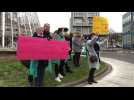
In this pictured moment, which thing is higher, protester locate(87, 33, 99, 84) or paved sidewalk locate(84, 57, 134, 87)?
protester locate(87, 33, 99, 84)

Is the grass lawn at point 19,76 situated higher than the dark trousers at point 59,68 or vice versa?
the dark trousers at point 59,68

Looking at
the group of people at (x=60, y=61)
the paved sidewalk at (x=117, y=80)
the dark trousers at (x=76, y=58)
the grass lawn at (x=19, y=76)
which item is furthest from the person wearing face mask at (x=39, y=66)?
the dark trousers at (x=76, y=58)

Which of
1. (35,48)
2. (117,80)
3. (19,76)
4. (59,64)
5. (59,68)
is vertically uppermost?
(35,48)

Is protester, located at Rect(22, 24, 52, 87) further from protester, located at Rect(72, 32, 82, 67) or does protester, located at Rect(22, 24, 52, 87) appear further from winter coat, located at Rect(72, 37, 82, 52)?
winter coat, located at Rect(72, 37, 82, 52)

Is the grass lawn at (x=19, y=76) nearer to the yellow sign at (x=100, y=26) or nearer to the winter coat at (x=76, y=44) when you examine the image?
the winter coat at (x=76, y=44)

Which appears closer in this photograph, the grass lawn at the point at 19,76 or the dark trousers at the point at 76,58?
the grass lawn at the point at 19,76

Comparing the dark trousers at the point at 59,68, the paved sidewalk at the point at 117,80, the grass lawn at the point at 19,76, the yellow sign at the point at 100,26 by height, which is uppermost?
the yellow sign at the point at 100,26

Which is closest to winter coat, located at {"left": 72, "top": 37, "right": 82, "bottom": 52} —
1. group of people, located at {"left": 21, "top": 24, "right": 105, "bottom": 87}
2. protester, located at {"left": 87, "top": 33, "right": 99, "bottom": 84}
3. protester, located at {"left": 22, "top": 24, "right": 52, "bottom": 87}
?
group of people, located at {"left": 21, "top": 24, "right": 105, "bottom": 87}

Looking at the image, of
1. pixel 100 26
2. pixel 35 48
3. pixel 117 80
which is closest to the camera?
pixel 35 48

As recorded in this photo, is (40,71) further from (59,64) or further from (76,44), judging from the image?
(76,44)

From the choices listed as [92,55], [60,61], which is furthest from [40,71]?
[92,55]

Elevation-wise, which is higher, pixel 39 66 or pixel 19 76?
pixel 39 66

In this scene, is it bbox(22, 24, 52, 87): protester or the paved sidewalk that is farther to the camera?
the paved sidewalk
